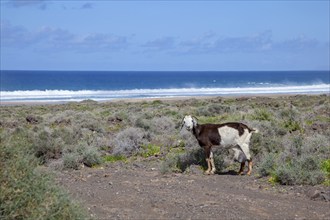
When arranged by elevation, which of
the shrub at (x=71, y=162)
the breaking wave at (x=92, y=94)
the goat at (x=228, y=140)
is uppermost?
the goat at (x=228, y=140)

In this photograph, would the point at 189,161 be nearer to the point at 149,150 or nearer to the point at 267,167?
the point at 267,167

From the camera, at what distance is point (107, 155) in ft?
53.0

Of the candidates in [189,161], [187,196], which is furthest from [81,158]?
[187,196]

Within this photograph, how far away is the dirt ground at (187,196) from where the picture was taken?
9.03 m

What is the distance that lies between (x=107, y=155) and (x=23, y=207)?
9697mm

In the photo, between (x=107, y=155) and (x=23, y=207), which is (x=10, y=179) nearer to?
(x=23, y=207)

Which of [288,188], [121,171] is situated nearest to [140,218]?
[288,188]

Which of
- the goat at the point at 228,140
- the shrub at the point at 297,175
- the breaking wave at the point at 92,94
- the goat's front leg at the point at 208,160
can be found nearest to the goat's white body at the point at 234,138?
the goat at the point at 228,140

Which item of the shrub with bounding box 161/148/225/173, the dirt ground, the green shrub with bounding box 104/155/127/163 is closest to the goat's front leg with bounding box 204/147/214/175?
the dirt ground

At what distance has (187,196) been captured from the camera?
10289mm

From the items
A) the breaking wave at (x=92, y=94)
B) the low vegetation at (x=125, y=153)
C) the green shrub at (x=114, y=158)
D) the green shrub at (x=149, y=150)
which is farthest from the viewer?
the breaking wave at (x=92, y=94)

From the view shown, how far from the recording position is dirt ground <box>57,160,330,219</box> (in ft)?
29.6

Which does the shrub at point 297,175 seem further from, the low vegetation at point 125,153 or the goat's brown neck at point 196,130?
the goat's brown neck at point 196,130

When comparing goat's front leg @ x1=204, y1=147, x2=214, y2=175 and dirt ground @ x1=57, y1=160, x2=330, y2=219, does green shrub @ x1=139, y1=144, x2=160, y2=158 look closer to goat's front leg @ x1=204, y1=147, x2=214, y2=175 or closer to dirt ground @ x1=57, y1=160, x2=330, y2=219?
dirt ground @ x1=57, y1=160, x2=330, y2=219
